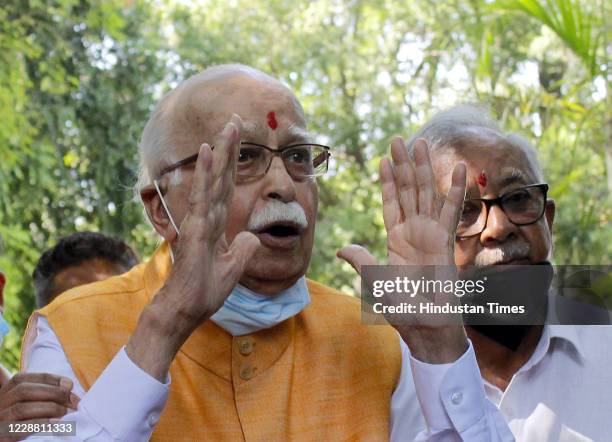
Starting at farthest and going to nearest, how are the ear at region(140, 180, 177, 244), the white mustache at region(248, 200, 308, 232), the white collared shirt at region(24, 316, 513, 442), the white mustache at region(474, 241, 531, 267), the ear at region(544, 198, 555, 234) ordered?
1. the ear at region(544, 198, 555, 234)
2. the white mustache at region(474, 241, 531, 267)
3. the ear at region(140, 180, 177, 244)
4. the white mustache at region(248, 200, 308, 232)
5. the white collared shirt at region(24, 316, 513, 442)

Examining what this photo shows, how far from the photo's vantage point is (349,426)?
2305mm

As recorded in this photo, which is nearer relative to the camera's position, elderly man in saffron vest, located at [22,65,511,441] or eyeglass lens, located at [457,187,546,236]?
elderly man in saffron vest, located at [22,65,511,441]

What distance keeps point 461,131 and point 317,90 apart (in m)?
12.9

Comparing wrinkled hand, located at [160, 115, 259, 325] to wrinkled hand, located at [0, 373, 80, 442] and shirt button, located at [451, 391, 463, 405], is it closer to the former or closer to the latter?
wrinkled hand, located at [0, 373, 80, 442]

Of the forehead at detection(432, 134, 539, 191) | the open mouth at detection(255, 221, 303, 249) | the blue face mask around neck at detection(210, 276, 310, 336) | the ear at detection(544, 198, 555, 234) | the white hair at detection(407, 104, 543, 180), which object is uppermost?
the white hair at detection(407, 104, 543, 180)

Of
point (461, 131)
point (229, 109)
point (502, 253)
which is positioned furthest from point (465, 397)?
point (461, 131)

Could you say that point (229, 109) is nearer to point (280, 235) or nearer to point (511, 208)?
point (280, 235)

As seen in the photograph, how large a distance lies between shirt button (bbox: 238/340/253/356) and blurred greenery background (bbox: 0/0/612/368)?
1363 mm

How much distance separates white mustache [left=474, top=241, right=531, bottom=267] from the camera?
9.30ft

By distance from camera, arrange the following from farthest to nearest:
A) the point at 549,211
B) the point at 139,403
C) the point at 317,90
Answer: the point at 317,90 < the point at 549,211 < the point at 139,403

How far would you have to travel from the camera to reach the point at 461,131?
3.07 metres

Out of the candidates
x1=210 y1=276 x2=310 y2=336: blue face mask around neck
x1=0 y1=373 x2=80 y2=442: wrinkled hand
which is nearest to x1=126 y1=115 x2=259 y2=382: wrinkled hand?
x1=0 y1=373 x2=80 y2=442: wrinkled hand

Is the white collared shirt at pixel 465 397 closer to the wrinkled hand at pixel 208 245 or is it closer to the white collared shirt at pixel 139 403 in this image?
the white collared shirt at pixel 139 403

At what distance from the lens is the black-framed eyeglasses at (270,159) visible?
238cm
